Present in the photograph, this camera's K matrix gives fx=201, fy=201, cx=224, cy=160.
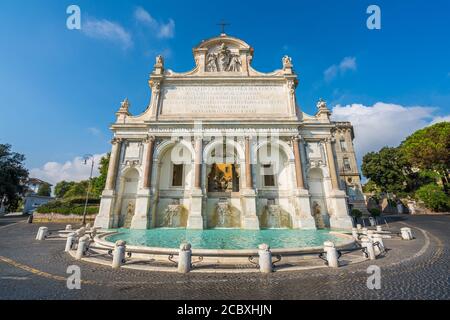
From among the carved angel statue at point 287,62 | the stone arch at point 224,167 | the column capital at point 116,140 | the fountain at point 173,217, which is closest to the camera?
the fountain at point 173,217

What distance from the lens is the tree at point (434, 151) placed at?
3228 centimetres

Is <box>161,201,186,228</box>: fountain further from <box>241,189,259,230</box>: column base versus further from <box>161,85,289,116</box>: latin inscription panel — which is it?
<box>161,85,289,116</box>: latin inscription panel

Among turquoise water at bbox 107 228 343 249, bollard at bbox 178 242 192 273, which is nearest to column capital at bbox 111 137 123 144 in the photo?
turquoise water at bbox 107 228 343 249

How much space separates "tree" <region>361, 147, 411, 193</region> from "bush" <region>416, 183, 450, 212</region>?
5.24 metres

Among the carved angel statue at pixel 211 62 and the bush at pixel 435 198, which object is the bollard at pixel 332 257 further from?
the bush at pixel 435 198

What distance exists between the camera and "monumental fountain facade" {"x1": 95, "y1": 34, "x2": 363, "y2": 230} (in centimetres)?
1833

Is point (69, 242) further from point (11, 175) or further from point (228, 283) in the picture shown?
point (11, 175)

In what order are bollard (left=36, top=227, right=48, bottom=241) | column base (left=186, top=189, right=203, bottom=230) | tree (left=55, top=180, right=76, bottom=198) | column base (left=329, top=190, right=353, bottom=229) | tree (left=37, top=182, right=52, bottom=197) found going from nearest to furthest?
bollard (left=36, top=227, right=48, bottom=241)
column base (left=186, top=189, right=203, bottom=230)
column base (left=329, top=190, right=353, bottom=229)
tree (left=37, top=182, right=52, bottom=197)
tree (left=55, top=180, right=76, bottom=198)

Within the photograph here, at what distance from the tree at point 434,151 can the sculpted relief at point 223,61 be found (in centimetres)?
3491

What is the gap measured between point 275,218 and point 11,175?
43323 mm

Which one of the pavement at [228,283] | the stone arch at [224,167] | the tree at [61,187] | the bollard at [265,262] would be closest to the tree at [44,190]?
the tree at [61,187]

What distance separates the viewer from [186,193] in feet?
65.1

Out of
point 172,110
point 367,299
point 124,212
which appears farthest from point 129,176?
point 367,299

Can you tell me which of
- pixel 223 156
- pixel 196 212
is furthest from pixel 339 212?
pixel 196 212
